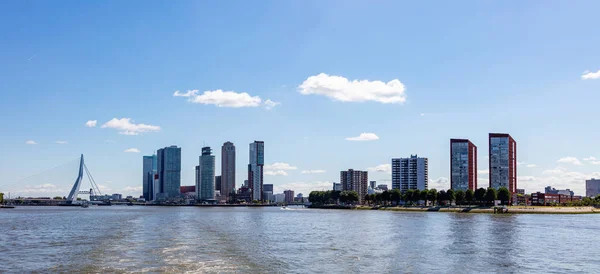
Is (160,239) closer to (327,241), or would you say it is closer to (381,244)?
(327,241)

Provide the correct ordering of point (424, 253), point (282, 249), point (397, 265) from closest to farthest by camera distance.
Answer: point (397, 265) < point (424, 253) < point (282, 249)

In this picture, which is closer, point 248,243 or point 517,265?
point 517,265

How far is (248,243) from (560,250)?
37956 millimetres

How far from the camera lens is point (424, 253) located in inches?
2248

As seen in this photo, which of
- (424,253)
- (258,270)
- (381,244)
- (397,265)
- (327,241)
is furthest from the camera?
(327,241)

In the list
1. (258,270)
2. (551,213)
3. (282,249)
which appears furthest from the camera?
(551,213)

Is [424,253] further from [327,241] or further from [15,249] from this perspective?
[15,249]

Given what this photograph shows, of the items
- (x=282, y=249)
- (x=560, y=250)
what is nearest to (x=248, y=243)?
(x=282, y=249)

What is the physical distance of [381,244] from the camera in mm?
66125

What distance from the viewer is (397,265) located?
4784 cm

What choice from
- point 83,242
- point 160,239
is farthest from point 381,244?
point 83,242

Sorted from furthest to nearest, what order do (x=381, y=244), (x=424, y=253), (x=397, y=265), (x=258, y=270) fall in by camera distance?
(x=381, y=244), (x=424, y=253), (x=397, y=265), (x=258, y=270)

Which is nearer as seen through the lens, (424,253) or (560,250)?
(424,253)

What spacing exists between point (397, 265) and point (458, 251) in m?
14.7
